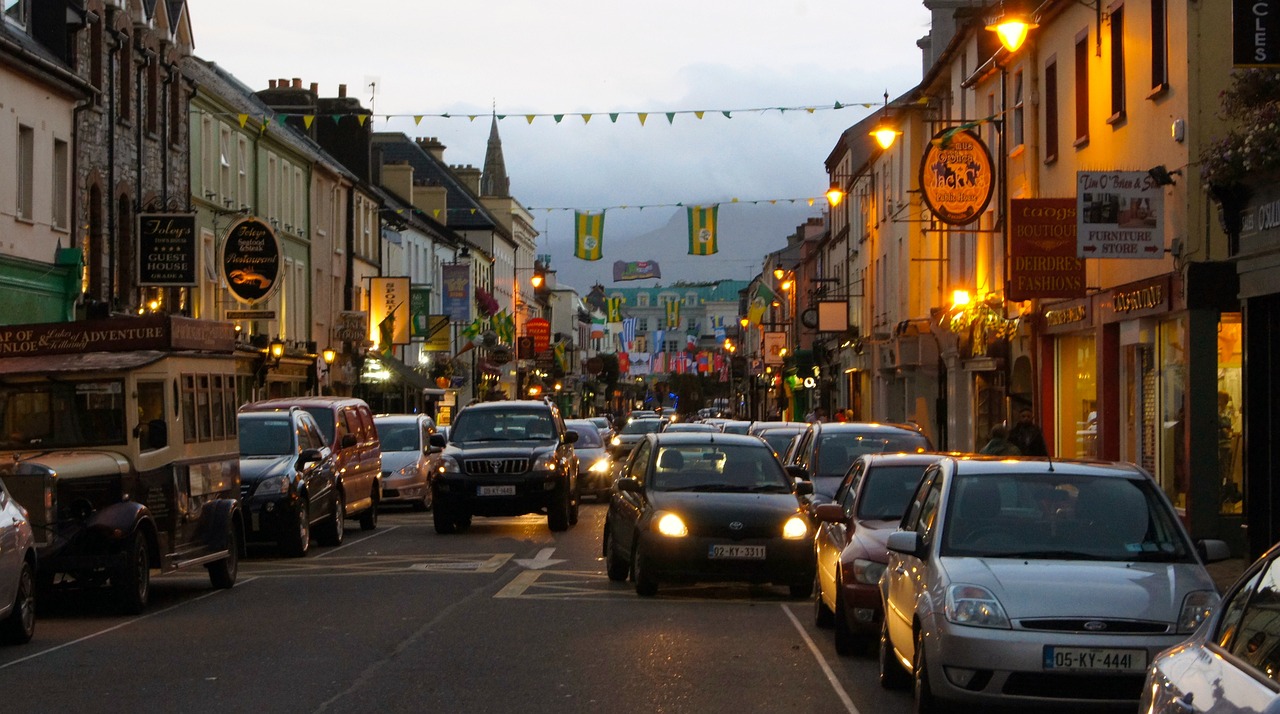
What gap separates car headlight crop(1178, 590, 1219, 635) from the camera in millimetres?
8859

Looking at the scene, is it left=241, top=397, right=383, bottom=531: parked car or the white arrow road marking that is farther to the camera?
left=241, top=397, right=383, bottom=531: parked car

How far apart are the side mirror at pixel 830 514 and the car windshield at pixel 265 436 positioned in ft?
34.8

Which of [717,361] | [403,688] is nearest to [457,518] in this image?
[403,688]

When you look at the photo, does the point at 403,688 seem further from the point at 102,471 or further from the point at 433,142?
the point at 433,142

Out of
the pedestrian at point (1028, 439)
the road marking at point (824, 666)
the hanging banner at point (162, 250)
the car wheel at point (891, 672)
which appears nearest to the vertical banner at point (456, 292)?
the hanging banner at point (162, 250)

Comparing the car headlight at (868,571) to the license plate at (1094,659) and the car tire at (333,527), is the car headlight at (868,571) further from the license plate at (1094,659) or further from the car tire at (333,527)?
the car tire at (333,527)

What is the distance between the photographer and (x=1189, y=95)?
786 inches

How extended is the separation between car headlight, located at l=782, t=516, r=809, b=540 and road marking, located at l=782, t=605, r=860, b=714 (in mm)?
792

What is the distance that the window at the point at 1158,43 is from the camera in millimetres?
21156

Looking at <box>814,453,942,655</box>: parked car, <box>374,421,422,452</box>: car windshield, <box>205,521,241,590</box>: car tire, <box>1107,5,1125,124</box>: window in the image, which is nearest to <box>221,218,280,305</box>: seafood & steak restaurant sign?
<box>374,421,422,452</box>: car windshield

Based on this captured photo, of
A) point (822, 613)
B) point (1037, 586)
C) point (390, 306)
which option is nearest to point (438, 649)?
point (822, 613)

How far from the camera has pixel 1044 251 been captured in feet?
79.2

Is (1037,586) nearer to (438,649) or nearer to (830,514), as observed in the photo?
(830,514)

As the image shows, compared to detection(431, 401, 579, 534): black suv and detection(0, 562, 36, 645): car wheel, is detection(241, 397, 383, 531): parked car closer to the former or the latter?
detection(431, 401, 579, 534): black suv
